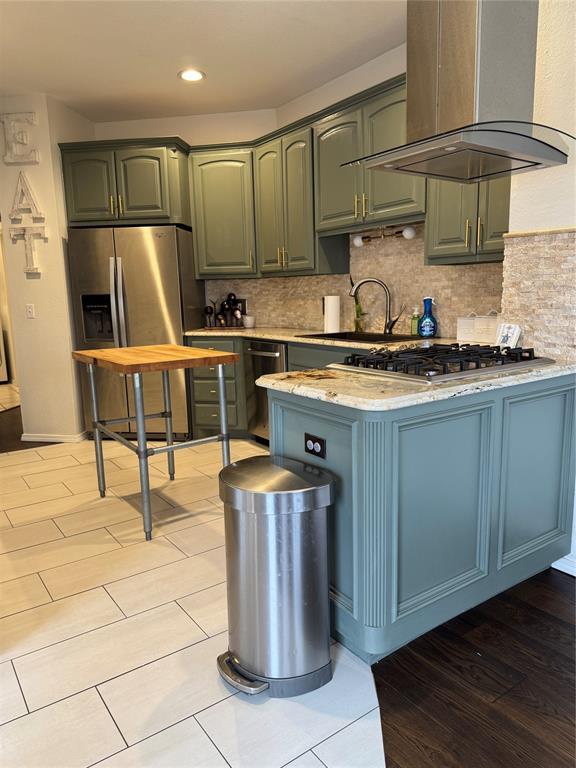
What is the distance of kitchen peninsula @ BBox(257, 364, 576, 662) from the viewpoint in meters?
1.60

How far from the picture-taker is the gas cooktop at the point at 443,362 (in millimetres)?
1809

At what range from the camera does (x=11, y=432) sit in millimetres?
4953

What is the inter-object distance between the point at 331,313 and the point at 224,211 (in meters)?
1.29

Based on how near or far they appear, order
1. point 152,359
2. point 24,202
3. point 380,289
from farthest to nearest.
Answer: point 24,202
point 380,289
point 152,359

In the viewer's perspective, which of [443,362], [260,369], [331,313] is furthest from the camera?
[260,369]

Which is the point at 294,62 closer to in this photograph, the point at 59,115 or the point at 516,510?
the point at 59,115

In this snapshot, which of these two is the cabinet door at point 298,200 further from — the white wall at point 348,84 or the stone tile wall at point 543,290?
the stone tile wall at point 543,290

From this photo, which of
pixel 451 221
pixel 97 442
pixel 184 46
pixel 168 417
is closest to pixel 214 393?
pixel 168 417

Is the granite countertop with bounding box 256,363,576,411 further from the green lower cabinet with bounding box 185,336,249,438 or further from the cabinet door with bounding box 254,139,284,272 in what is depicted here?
the cabinet door with bounding box 254,139,284,272

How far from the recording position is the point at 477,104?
1.79m

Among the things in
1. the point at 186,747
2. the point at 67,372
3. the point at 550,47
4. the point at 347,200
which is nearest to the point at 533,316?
the point at 550,47

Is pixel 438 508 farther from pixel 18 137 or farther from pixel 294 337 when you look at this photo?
pixel 18 137

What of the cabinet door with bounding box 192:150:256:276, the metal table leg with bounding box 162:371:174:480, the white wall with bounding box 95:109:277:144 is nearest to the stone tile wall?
the metal table leg with bounding box 162:371:174:480

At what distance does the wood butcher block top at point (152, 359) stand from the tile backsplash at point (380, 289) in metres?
1.45
